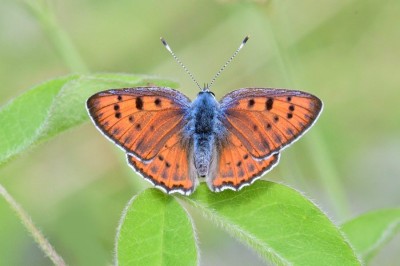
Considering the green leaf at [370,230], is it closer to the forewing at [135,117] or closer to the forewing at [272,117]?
the forewing at [272,117]

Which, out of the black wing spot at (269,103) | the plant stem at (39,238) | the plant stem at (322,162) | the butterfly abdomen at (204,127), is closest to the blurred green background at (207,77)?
the plant stem at (322,162)

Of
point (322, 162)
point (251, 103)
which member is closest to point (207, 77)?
point (322, 162)

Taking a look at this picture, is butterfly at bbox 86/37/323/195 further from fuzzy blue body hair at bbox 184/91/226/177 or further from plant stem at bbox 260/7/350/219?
plant stem at bbox 260/7/350/219

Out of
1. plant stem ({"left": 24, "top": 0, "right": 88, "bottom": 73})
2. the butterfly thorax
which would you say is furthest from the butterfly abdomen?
plant stem ({"left": 24, "top": 0, "right": 88, "bottom": 73})

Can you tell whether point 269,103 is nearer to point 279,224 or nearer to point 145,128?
point 145,128

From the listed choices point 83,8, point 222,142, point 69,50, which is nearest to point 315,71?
point 83,8

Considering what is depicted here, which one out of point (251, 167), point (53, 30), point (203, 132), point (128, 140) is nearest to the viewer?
point (251, 167)

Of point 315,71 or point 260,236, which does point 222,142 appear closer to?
point 260,236
